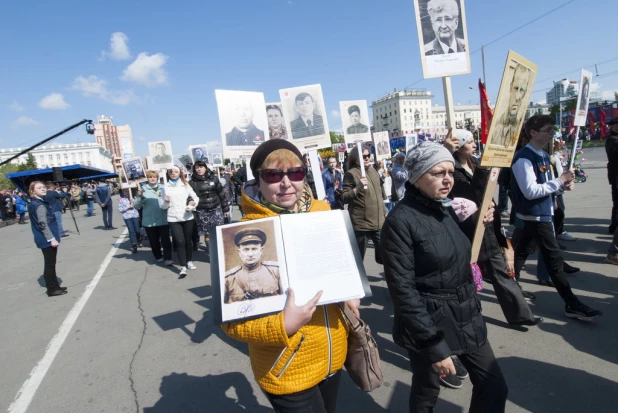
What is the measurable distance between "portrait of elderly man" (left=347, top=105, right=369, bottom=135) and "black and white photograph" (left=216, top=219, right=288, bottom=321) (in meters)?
5.27

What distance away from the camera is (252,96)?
5.13 metres

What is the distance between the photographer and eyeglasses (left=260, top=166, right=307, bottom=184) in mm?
1605

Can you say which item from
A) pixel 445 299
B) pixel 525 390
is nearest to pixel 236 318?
pixel 445 299

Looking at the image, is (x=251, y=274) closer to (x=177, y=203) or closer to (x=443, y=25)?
(x=443, y=25)

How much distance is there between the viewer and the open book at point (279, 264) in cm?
140

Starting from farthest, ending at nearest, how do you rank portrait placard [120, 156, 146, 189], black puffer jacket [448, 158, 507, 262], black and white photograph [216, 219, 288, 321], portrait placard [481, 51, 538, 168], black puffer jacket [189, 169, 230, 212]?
portrait placard [120, 156, 146, 189] → black puffer jacket [189, 169, 230, 212] → black puffer jacket [448, 158, 507, 262] → portrait placard [481, 51, 538, 168] → black and white photograph [216, 219, 288, 321]

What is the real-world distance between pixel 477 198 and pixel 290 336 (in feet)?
7.16

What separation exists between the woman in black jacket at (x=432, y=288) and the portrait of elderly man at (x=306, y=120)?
11.4 feet

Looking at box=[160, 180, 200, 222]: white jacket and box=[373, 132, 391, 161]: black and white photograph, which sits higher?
box=[373, 132, 391, 161]: black and white photograph

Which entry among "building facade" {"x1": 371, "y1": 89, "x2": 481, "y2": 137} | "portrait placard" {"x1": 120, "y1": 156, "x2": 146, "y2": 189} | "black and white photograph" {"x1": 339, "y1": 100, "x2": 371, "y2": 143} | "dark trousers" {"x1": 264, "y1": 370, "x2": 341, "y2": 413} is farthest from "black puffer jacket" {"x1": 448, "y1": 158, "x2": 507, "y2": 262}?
"building facade" {"x1": 371, "y1": 89, "x2": 481, "y2": 137}

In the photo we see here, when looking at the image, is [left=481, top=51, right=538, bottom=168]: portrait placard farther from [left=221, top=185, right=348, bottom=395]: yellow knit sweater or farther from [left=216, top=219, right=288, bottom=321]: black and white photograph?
[left=216, top=219, right=288, bottom=321]: black and white photograph

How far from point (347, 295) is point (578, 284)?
4.32 meters

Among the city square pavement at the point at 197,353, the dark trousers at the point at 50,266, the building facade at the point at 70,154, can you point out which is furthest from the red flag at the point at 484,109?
the building facade at the point at 70,154

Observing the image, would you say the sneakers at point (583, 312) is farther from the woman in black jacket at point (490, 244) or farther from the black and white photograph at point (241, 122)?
the black and white photograph at point (241, 122)
